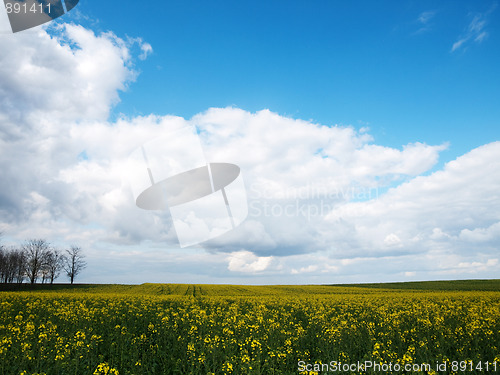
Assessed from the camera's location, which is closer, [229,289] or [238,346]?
[238,346]

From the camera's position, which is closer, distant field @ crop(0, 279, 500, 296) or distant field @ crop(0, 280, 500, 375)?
distant field @ crop(0, 280, 500, 375)

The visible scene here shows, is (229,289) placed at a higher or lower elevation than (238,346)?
lower

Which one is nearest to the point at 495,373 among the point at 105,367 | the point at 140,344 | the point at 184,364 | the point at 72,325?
the point at 184,364

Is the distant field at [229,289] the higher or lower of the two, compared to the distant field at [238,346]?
lower

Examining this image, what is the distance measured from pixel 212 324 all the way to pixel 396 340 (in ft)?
21.0

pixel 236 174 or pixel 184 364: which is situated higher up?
pixel 236 174

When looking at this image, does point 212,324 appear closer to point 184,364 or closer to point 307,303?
point 184,364

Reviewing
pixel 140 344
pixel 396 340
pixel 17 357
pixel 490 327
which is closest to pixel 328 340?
pixel 396 340

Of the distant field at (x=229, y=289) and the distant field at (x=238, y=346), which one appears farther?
the distant field at (x=229, y=289)

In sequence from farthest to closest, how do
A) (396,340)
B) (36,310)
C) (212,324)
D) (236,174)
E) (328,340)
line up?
(36,310), (236,174), (212,324), (396,340), (328,340)

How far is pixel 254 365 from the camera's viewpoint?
290 inches

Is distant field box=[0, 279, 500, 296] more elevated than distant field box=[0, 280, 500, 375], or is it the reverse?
distant field box=[0, 280, 500, 375]

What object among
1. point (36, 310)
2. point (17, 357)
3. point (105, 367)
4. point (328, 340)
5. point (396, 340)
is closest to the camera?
point (105, 367)

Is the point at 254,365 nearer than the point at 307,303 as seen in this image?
Yes
